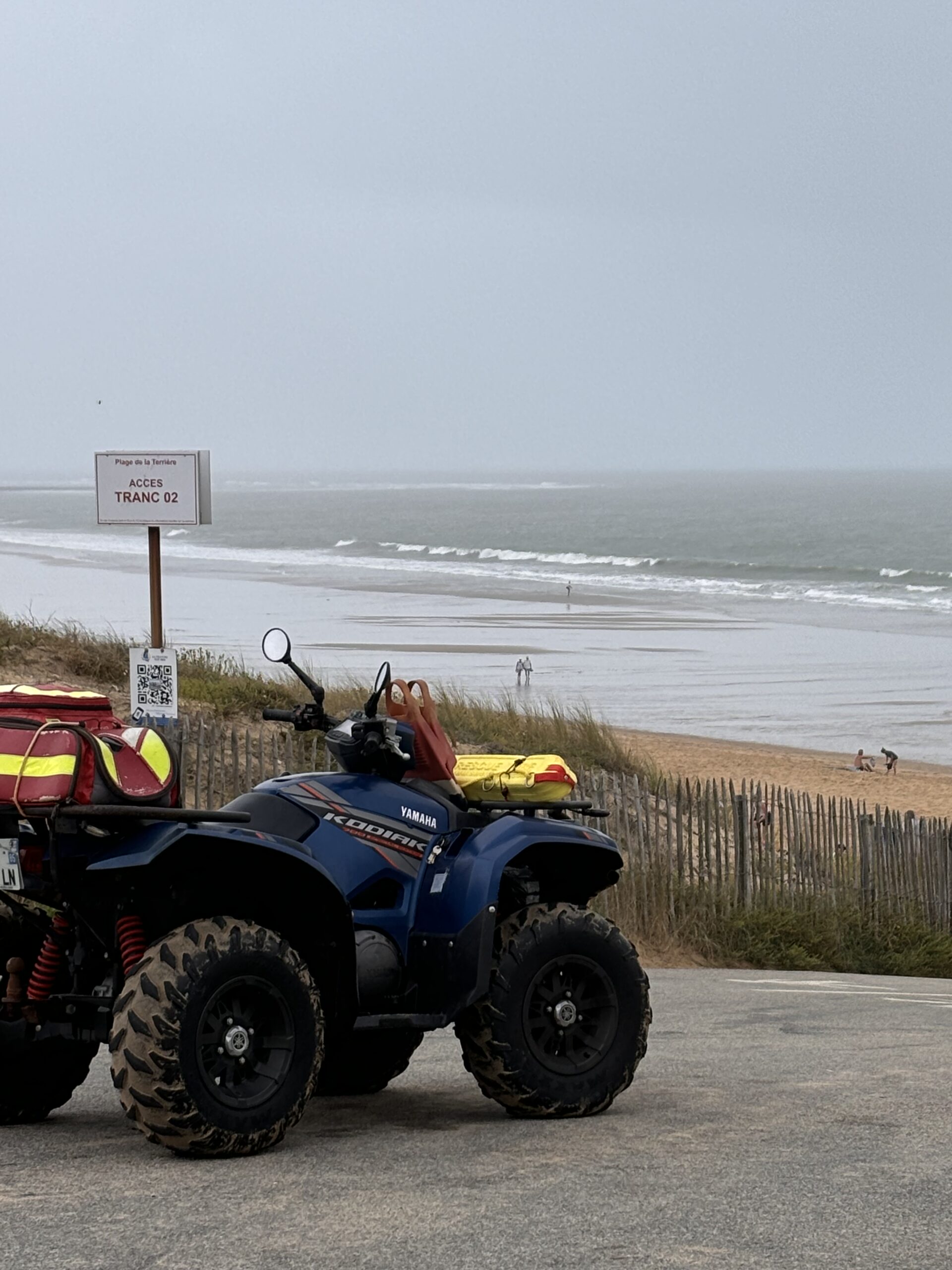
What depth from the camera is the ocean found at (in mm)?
31422

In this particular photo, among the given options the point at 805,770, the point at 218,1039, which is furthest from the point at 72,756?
the point at 805,770

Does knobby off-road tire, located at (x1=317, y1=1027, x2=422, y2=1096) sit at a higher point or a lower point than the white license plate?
lower

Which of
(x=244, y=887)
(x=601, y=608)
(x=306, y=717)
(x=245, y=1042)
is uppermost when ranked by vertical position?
(x=306, y=717)

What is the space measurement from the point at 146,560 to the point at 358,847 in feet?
218

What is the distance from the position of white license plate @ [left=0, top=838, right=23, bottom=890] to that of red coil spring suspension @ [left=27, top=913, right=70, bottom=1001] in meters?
0.38

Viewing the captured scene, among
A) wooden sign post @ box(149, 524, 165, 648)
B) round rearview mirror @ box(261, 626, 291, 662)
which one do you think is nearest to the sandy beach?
wooden sign post @ box(149, 524, 165, 648)

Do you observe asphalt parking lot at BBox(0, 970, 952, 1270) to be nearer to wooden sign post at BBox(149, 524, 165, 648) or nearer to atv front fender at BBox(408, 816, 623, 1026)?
atv front fender at BBox(408, 816, 623, 1026)

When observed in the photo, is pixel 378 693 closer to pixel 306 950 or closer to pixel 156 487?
pixel 306 950

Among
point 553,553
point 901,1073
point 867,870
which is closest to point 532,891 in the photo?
point 901,1073

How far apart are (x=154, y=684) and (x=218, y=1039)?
6294 mm

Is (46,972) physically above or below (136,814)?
below

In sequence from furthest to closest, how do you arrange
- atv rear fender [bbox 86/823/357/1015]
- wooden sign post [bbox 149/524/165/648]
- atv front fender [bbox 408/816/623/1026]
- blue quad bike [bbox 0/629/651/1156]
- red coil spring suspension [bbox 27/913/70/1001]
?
wooden sign post [bbox 149/524/165/648] < atv front fender [bbox 408/816/623/1026] < red coil spring suspension [bbox 27/913/70/1001] < atv rear fender [bbox 86/823/357/1015] < blue quad bike [bbox 0/629/651/1156]

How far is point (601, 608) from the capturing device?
5394 centimetres

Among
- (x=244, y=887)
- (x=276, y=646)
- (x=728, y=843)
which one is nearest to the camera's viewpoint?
(x=244, y=887)
